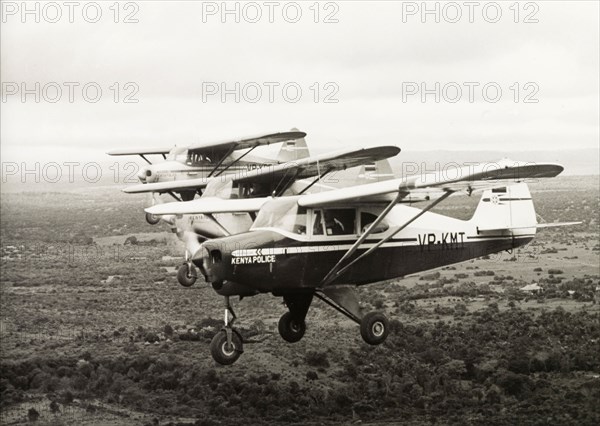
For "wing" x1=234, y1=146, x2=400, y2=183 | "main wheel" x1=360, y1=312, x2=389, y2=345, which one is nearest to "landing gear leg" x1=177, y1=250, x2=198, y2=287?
"wing" x1=234, y1=146, x2=400, y2=183

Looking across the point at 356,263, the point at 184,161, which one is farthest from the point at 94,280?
the point at 356,263

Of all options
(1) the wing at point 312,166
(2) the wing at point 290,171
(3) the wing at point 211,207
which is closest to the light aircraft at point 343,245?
(2) the wing at point 290,171

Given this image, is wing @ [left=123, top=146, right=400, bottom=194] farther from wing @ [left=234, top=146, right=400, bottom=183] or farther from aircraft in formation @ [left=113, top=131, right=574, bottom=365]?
aircraft in formation @ [left=113, top=131, right=574, bottom=365]

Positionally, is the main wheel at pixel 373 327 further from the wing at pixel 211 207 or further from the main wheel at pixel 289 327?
the wing at pixel 211 207

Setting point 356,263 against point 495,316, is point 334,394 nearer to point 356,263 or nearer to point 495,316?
point 356,263

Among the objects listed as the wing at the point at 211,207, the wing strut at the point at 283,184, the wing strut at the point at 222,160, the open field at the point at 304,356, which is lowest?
the open field at the point at 304,356

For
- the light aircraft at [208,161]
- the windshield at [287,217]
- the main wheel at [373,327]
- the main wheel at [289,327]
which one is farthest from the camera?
the light aircraft at [208,161]


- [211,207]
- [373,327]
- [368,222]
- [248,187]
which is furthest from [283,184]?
[373,327]
